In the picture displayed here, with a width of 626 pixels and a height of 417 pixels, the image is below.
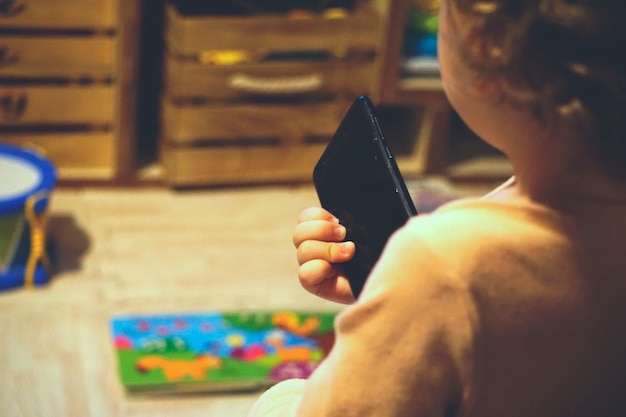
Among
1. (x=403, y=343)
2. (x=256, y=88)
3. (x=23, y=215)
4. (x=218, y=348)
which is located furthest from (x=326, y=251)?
(x=256, y=88)

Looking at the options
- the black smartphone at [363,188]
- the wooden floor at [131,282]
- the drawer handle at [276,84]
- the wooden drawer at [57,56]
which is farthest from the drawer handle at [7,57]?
the black smartphone at [363,188]

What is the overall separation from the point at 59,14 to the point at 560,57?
146cm

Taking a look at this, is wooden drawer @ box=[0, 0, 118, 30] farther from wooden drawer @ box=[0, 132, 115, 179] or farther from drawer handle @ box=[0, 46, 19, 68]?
wooden drawer @ box=[0, 132, 115, 179]

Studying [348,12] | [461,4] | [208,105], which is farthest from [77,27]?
[461,4]

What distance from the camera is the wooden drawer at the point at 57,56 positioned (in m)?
1.76

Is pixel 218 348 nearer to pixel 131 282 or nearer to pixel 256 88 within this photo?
pixel 131 282

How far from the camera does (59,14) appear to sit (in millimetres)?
1757

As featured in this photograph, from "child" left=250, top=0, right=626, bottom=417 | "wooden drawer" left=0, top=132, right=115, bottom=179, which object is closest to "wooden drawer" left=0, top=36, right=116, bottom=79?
"wooden drawer" left=0, top=132, right=115, bottom=179

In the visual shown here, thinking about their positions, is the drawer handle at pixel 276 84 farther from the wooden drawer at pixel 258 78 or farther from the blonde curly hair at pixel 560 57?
the blonde curly hair at pixel 560 57

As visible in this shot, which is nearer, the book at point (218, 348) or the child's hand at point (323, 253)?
the child's hand at point (323, 253)

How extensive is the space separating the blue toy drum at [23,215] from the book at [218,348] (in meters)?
0.19

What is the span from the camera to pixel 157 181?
6.35 ft

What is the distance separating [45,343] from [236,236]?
47 cm

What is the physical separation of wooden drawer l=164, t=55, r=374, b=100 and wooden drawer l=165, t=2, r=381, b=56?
34 millimetres
